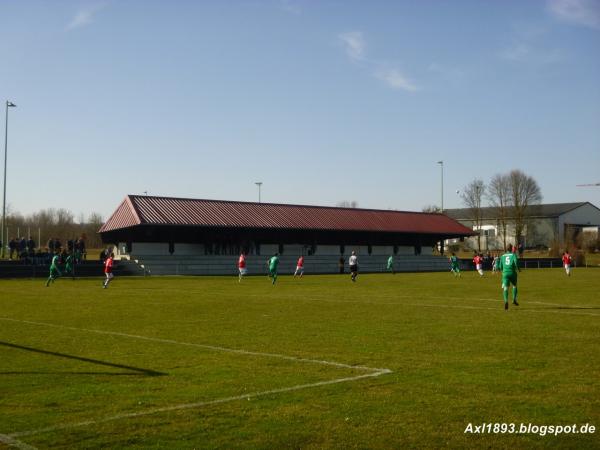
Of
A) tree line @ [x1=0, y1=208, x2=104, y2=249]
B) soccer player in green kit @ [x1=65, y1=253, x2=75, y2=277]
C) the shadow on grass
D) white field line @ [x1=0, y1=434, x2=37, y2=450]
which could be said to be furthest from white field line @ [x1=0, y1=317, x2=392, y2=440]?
tree line @ [x1=0, y1=208, x2=104, y2=249]

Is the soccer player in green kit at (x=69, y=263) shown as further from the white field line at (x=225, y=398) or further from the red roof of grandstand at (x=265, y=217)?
the white field line at (x=225, y=398)

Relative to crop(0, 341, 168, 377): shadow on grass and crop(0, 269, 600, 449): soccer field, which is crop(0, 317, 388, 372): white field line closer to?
crop(0, 269, 600, 449): soccer field

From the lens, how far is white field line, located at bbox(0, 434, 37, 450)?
5496 mm

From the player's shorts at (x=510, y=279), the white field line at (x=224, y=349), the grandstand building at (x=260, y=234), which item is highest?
the grandstand building at (x=260, y=234)

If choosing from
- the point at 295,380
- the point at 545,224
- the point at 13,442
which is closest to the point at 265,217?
the point at 295,380

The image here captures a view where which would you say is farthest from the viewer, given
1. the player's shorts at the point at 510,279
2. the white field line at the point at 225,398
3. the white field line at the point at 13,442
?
the player's shorts at the point at 510,279

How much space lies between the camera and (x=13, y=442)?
5.65 meters

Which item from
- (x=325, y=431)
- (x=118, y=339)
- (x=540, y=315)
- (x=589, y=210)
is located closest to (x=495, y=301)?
(x=540, y=315)

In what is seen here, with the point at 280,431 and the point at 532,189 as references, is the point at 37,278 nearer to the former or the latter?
the point at 280,431

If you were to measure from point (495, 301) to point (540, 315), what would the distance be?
210 inches

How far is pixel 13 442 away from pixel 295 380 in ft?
11.7

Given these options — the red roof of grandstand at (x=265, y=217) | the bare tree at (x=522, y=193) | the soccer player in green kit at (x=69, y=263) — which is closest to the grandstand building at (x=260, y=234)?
the red roof of grandstand at (x=265, y=217)

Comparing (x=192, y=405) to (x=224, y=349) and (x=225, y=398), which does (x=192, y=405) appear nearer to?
(x=225, y=398)

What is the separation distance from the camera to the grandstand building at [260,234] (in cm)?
5281
